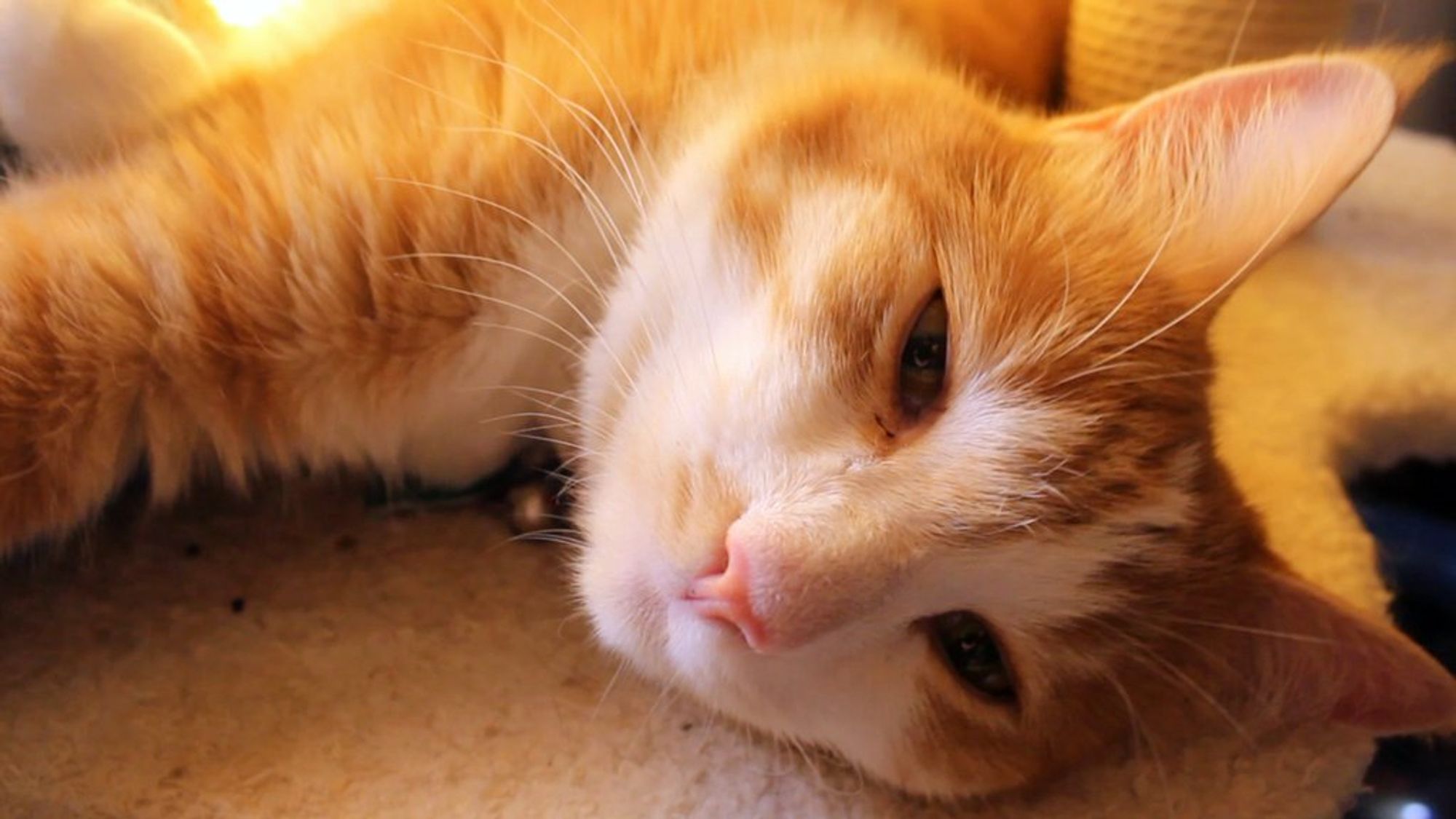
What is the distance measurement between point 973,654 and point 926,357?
26cm

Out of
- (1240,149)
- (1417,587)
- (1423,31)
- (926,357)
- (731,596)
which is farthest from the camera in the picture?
(1423,31)

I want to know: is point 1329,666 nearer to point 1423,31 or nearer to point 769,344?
point 769,344

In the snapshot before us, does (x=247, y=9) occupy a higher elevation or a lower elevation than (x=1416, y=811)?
higher

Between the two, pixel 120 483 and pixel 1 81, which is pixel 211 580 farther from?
pixel 1 81

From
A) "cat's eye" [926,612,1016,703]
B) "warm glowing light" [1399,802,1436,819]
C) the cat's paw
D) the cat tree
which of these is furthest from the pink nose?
the cat tree

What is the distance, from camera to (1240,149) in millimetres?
1061

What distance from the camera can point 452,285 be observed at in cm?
106

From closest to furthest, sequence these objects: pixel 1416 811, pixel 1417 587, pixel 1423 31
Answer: pixel 1416 811 → pixel 1417 587 → pixel 1423 31

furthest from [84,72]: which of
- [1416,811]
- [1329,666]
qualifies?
[1416,811]

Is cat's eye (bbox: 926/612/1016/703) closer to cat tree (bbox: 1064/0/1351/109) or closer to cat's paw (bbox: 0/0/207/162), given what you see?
cat's paw (bbox: 0/0/207/162)

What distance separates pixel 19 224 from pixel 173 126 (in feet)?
0.59

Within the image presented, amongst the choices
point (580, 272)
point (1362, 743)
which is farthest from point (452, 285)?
point (1362, 743)

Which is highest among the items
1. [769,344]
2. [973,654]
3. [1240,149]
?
[1240,149]

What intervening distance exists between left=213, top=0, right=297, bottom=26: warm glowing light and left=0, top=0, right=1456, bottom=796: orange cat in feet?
0.70
